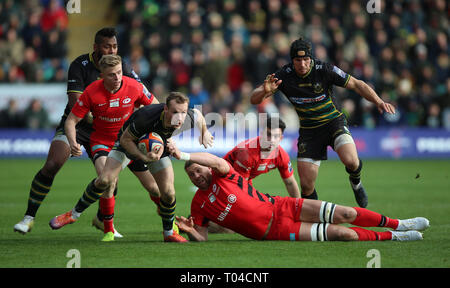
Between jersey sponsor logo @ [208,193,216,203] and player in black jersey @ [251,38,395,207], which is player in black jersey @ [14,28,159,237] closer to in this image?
jersey sponsor logo @ [208,193,216,203]

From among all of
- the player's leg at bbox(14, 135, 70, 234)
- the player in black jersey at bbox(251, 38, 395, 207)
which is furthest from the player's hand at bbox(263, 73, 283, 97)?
the player's leg at bbox(14, 135, 70, 234)

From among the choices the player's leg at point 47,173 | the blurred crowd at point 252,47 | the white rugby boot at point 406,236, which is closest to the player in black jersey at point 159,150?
the player's leg at point 47,173

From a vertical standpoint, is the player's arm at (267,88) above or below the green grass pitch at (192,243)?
above

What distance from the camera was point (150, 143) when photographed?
7.81m

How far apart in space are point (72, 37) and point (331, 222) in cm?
1869

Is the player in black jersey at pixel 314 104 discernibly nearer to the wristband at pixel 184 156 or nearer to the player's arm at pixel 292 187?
the player's arm at pixel 292 187

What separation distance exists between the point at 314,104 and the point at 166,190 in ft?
8.81

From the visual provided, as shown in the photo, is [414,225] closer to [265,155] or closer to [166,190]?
[265,155]

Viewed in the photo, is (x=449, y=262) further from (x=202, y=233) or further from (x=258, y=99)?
(x=258, y=99)

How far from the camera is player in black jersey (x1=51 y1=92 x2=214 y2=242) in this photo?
7.77 meters

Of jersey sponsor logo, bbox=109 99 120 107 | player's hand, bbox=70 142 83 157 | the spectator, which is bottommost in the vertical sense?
the spectator

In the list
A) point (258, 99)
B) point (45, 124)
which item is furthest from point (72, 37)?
point (258, 99)

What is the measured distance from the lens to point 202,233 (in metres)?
8.34

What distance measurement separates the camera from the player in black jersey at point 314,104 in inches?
371
